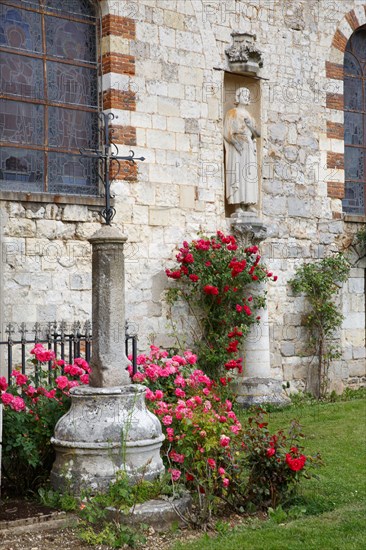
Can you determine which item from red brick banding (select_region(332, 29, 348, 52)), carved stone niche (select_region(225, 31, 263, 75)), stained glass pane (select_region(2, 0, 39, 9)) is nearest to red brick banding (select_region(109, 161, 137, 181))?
stained glass pane (select_region(2, 0, 39, 9))

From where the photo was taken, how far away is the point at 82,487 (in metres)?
6.22

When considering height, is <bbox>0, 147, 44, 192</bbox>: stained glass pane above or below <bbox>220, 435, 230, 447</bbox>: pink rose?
above

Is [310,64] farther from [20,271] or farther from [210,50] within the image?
[20,271]

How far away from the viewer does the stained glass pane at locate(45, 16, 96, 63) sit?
34.9 feet

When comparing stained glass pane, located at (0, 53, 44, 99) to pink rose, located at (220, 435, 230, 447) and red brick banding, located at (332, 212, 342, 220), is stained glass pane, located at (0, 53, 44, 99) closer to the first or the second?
red brick banding, located at (332, 212, 342, 220)

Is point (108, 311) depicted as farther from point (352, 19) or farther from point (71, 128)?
point (352, 19)

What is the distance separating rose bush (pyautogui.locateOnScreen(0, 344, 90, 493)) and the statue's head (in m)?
5.97

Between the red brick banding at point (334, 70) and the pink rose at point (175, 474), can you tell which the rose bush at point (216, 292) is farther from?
the pink rose at point (175, 474)

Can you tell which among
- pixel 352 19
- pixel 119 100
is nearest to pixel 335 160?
pixel 352 19

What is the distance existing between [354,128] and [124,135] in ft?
15.5

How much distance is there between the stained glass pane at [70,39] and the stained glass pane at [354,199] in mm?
4873

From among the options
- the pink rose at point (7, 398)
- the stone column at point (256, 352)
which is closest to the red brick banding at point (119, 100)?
the stone column at point (256, 352)

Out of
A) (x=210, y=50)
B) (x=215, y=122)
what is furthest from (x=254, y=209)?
(x=210, y=50)

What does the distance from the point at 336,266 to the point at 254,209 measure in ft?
5.70
